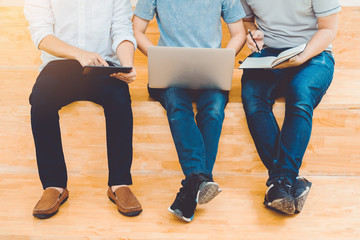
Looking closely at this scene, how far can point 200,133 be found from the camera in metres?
1.26

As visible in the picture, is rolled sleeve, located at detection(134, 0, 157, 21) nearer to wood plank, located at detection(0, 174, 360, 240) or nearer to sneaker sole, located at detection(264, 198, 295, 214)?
wood plank, located at detection(0, 174, 360, 240)

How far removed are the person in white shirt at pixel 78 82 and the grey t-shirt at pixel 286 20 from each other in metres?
0.60

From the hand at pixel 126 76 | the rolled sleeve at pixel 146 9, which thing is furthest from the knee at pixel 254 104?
the rolled sleeve at pixel 146 9

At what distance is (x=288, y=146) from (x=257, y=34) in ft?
1.79

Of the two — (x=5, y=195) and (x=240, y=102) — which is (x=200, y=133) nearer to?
(x=240, y=102)

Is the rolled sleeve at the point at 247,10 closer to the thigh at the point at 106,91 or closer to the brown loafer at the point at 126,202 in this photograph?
the thigh at the point at 106,91

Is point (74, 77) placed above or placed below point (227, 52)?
below

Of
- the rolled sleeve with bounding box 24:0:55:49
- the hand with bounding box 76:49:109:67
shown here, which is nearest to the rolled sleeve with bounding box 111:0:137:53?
the hand with bounding box 76:49:109:67

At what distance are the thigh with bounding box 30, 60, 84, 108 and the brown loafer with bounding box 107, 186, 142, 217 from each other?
394mm

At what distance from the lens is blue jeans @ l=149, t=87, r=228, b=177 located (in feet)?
3.95

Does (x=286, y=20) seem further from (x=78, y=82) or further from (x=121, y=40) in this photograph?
(x=78, y=82)

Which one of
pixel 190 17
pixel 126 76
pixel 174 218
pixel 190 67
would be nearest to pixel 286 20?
pixel 190 17

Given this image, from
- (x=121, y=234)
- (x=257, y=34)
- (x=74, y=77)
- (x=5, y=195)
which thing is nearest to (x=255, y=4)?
(x=257, y=34)

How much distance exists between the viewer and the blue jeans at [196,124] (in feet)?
3.95
